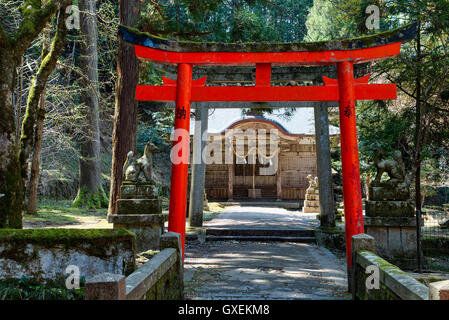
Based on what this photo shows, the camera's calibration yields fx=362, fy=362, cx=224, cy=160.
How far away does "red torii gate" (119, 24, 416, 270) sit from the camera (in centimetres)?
603

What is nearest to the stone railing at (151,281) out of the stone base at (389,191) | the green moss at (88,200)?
the stone base at (389,191)

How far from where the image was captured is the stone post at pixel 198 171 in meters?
10.1

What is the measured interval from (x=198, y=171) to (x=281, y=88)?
4649mm

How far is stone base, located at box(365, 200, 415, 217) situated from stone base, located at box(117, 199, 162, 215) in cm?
464

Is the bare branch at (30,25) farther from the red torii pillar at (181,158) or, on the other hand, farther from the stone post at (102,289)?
the stone post at (102,289)

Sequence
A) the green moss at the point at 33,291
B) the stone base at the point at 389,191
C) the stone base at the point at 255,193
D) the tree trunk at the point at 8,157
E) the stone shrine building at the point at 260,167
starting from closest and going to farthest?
the green moss at the point at 33,291 < the tree trunk at the point at 8,157 < the stone base at the point at 389,191 < the stone shrine building at the point at 260,167 < the stone base at the point at 255,193

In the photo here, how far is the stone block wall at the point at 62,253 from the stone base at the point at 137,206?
123 inches

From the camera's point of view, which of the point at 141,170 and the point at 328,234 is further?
the point at 328,234

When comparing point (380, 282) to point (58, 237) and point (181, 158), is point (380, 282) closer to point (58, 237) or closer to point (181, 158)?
Answer: point (181, 158)

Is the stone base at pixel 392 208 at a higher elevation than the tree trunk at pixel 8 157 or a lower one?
lower

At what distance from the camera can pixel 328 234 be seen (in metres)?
9.27

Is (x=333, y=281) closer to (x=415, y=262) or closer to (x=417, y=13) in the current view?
(x=415, y=262)
